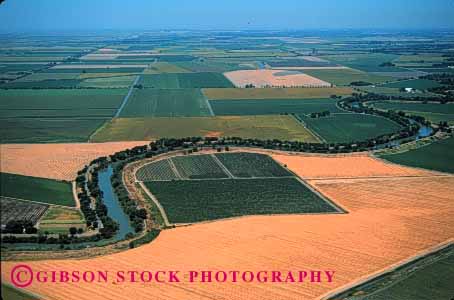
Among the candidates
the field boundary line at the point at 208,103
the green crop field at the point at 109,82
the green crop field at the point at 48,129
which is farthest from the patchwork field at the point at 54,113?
the field boundary line at the point at 208,103

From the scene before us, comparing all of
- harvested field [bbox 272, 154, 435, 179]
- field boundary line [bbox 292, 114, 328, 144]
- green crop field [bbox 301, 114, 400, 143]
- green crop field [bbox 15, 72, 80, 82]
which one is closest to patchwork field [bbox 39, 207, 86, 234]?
harvested field [bbox 272, 154, 435, 179]

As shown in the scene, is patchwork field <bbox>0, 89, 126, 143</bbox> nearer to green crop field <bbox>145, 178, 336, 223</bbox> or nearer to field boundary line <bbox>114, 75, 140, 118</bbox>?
field boundary line <bbox>114, 75, 140, 118</bbox>

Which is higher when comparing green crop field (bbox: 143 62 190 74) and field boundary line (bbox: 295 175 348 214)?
green crop field (bbox: 143 62 190 74)

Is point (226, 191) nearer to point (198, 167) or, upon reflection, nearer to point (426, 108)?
point (198, 167)

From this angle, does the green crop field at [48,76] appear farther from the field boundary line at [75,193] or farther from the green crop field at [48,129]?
the field boundary line at [75,193]

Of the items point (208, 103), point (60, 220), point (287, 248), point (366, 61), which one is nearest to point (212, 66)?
point (366, 61)

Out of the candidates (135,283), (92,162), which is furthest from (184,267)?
(92,162)
